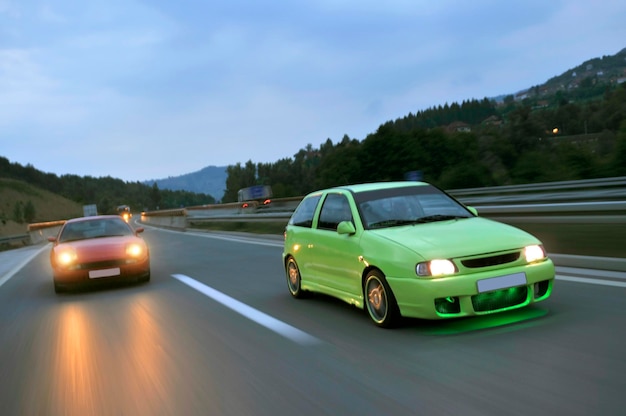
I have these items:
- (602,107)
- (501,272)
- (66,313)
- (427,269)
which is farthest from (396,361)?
(602,107)

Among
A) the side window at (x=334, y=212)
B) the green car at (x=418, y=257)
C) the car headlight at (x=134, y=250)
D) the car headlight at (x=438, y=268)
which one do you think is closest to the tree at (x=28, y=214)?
the car headlight at (x=134, y=250)

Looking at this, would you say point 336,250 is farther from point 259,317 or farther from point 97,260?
point 97,260

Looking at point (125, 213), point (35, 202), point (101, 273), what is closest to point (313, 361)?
point (101, 273)

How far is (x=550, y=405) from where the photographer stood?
3.56 m

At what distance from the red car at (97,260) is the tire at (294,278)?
12.6 feet

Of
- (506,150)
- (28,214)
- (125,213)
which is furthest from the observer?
(28,214)

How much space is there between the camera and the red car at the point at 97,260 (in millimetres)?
10891

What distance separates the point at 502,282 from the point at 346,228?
1815mm

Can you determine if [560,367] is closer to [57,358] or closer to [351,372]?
[351,372]

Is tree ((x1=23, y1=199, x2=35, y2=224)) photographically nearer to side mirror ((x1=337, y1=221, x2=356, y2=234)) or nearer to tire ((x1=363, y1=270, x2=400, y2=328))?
side mirror ((x1=337, y1=221, x2=356, y2=234))

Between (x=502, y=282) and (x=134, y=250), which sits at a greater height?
(x=134, y=250)

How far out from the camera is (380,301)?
607cm

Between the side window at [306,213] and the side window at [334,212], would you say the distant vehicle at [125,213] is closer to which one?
the side window at [306,213]

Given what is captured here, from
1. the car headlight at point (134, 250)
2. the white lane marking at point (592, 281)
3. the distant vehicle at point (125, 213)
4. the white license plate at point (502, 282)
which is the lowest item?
the distant vehicle at point (125, 213)
